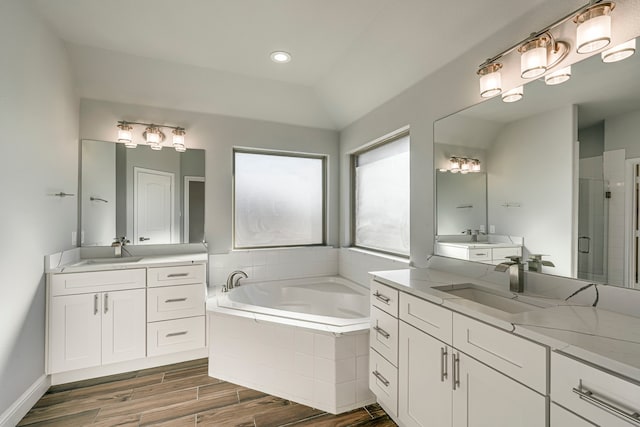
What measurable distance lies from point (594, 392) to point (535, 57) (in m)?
1.38

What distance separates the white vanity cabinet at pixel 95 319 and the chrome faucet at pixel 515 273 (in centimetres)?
269

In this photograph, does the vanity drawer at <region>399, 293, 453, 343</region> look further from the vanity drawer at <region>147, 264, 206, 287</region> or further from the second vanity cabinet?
the vanity drawer at <region>147, 264, 206, 287</region>

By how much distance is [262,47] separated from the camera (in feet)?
7.90

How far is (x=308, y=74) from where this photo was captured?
113 inches

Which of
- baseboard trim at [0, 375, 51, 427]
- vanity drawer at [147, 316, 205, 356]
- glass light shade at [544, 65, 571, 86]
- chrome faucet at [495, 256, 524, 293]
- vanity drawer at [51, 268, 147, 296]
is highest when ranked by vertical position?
glass light shade at [544, 65, 571, 86]

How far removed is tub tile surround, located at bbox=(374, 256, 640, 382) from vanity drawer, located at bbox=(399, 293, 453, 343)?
40 mm

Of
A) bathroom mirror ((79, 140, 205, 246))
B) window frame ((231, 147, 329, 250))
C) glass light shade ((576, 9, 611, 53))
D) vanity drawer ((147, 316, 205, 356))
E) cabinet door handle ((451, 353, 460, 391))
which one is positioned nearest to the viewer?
glass light shade ((576, 9, 611, 53))

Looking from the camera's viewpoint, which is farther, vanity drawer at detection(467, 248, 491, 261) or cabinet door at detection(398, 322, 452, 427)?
vanity drawer at detection(467, 248, 491, 261)

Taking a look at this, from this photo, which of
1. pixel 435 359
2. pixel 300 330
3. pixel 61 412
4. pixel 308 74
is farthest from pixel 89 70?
pixel 435 359

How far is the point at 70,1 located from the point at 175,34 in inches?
24.9

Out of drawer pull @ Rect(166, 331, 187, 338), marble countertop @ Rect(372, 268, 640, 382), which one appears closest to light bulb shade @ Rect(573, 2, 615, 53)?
marble countertop @ Rect(372, 268, 640, 382)

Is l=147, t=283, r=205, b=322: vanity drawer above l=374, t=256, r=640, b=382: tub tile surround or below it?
below

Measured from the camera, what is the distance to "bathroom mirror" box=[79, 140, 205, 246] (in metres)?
2.76

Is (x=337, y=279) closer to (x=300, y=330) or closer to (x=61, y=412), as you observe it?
(x=300, y=330)
